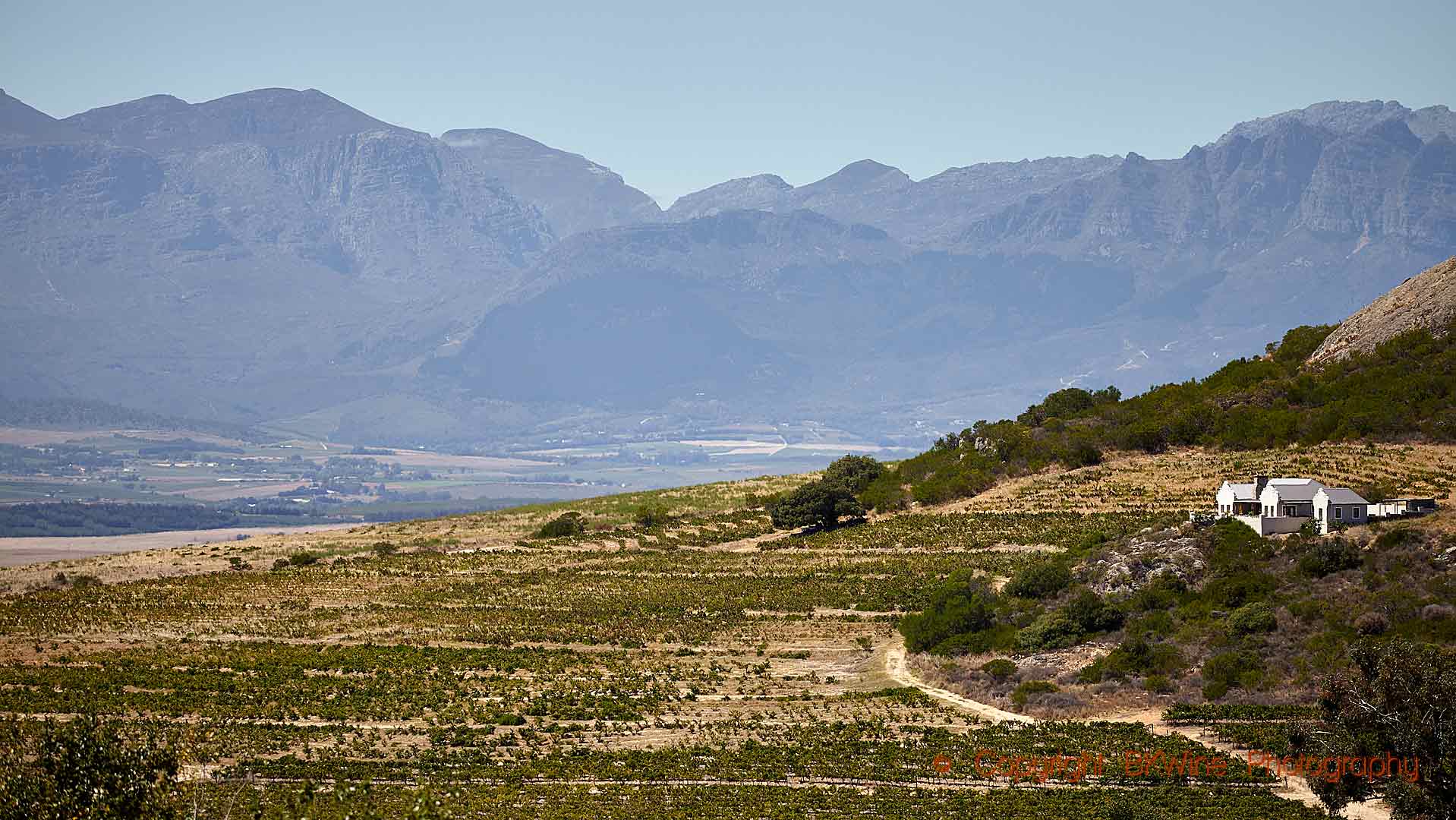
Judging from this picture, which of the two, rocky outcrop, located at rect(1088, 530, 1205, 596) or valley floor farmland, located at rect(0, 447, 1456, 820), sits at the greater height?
rocky outcrop, located at rect(1088, 530, 1205, 596)

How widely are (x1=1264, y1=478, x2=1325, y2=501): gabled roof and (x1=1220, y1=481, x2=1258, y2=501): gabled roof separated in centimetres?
150

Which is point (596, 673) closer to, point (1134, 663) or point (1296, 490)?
point (1134, 663)

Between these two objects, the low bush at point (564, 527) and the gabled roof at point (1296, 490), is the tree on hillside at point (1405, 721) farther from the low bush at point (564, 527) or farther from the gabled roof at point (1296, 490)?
the low bush at point (564, 527)

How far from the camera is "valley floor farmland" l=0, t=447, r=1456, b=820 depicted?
1745 inches

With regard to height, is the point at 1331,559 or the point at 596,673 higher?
the point at 1331,559

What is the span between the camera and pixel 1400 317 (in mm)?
99875

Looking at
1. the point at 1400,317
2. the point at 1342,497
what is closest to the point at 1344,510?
the point at 1342,497

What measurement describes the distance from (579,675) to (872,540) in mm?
31764

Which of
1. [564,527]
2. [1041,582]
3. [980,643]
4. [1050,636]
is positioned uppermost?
[564,527]

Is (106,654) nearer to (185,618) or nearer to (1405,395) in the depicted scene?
(185,618)

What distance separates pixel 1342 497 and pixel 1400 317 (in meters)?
43.8

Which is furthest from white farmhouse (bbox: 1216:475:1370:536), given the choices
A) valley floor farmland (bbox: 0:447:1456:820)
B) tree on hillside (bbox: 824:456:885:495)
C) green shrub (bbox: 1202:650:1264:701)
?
tree on hillside (bbox: 824:456:885:495)

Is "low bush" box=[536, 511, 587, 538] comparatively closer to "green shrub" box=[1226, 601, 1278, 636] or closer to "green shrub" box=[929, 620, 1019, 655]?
"green shrub" box=[929, 620, 1019, 655]

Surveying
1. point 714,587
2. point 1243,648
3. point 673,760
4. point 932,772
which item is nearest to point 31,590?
point 714,587
